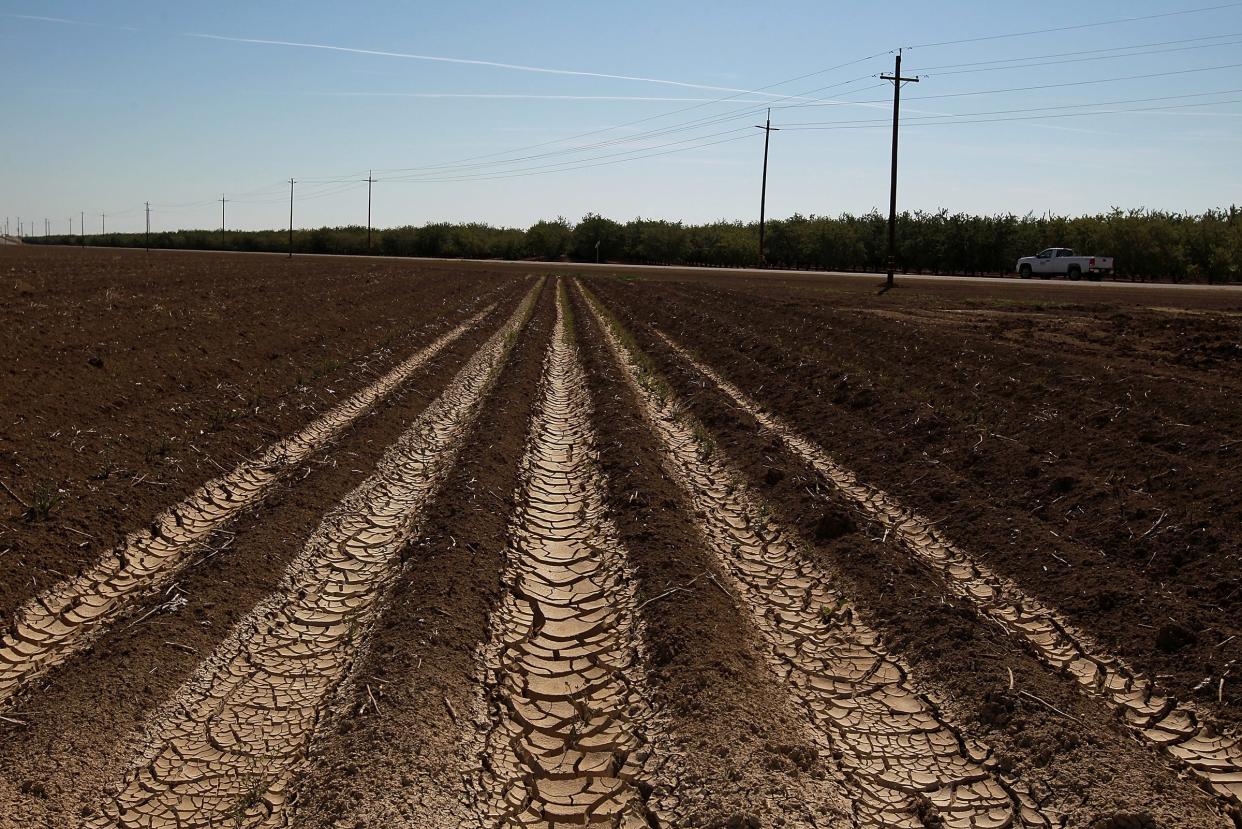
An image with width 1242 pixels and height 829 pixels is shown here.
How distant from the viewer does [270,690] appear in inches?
185

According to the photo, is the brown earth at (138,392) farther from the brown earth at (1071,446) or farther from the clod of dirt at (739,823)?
the brown earth at (1071,446)

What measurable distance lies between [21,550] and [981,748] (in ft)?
21.6

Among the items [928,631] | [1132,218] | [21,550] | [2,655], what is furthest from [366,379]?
[1132,218]

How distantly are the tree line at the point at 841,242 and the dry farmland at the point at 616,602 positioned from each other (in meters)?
60.8

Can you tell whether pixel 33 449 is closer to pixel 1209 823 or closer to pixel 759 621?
pixel 759 621

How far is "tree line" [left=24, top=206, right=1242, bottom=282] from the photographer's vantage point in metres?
64.1

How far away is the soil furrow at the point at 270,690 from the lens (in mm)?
3744

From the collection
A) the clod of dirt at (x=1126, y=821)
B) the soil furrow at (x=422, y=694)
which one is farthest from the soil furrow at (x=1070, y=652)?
the soil furrow at (x=422, y=694)

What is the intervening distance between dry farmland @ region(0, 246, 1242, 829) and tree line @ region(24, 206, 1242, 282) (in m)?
60.8

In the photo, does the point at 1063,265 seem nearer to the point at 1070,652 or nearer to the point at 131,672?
the point at 1070,652

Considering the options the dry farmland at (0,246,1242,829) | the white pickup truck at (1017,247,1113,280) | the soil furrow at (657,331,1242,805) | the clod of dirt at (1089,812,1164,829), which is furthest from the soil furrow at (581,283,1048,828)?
the white pickup truck at (1017,247,1113,280)

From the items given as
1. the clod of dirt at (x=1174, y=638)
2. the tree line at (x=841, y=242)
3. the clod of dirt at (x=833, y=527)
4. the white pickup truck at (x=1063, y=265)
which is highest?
the tree line at (x=841, y=242)

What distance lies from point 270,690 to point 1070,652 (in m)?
4.82

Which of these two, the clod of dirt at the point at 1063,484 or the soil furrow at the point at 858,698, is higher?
the clod of dirt at the point at 1063,484
